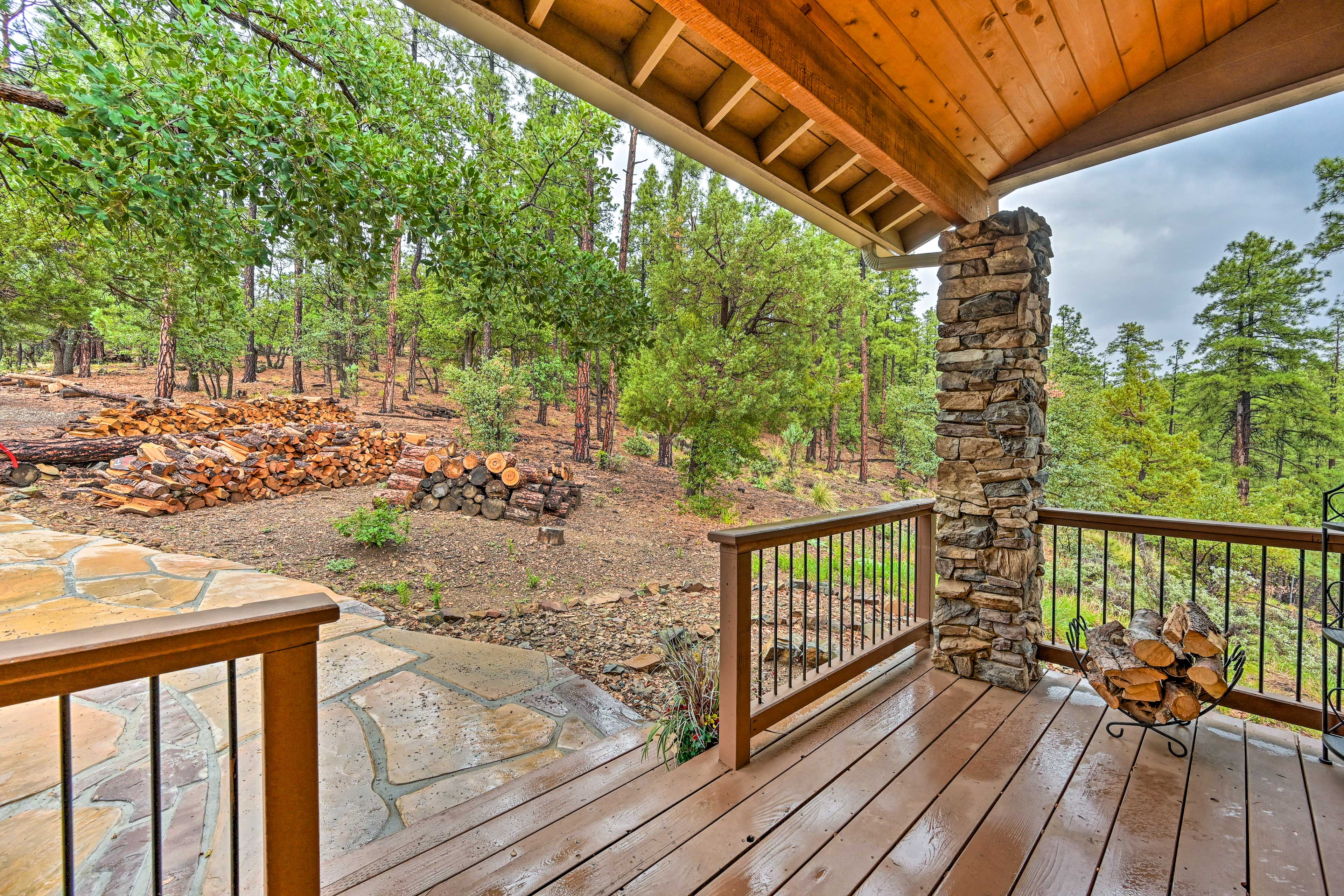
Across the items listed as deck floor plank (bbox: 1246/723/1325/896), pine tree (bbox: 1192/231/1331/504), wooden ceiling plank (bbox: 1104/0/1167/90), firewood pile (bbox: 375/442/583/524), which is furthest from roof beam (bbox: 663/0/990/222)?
pine tree (bbox: 1192/231/1331/504)

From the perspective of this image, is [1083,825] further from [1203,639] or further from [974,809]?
[1203,639]

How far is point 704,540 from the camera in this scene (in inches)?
267

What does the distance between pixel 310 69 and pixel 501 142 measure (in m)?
1.46

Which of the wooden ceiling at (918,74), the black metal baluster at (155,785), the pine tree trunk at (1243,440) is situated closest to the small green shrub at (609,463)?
the wooden ceiling at (918,74)

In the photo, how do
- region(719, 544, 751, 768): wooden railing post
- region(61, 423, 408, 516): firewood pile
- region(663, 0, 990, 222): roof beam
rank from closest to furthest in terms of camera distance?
region(663, 0, 990, 222): roof beam, region(719, 544, 751, 768): wooden railing post, region(61, 423, 408, 516): firewood pile

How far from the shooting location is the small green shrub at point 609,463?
924 centimetres

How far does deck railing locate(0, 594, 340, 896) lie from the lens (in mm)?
813

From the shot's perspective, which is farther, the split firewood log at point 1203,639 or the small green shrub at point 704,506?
the small green shrub at point 704,506

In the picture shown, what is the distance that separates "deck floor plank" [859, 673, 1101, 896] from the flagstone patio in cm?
138

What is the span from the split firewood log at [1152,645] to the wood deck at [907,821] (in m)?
0.39

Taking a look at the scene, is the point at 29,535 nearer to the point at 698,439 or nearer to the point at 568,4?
the point at 568,4

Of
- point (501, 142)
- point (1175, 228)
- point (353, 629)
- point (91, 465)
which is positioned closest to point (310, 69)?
point (501, 142)

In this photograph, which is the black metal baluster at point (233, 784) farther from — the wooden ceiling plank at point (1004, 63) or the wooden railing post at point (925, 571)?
the wooden railing post at point (925, 571)

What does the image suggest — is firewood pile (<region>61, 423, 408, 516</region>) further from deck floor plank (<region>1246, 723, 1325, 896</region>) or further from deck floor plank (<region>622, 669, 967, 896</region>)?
deck floor plank (<region>1246, 723, 1325, 896</region>)
